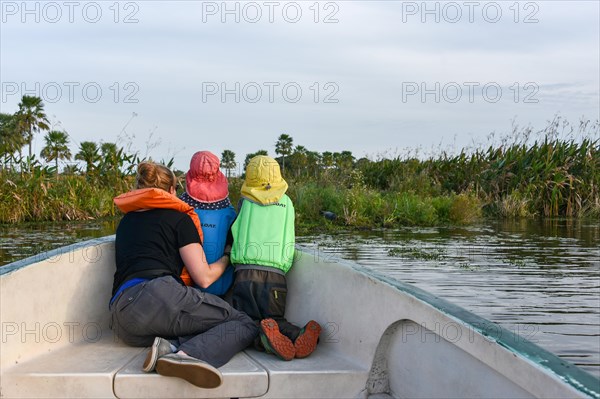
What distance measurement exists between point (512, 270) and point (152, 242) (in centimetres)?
610

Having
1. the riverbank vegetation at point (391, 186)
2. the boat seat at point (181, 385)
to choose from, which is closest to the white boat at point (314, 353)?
the boat seat at point (181, 385)

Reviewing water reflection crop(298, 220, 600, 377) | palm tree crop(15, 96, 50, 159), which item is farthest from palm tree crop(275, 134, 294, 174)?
water reflection crop(298, 220, 600, 377)

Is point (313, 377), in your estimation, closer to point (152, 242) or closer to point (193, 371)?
point (193, 371)

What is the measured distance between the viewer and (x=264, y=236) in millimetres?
3648

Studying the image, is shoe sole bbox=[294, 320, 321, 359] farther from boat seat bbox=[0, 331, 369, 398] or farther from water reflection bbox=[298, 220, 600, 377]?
water reflection bbox=[298, 220, 600, 377]

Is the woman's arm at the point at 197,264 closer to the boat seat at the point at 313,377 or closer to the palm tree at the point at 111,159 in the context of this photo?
the boat seat at the point at 313,377

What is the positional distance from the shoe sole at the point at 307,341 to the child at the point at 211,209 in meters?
0.71

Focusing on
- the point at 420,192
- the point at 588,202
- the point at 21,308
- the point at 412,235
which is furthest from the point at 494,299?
the point at 588,202

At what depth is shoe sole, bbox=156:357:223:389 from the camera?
2.77 m

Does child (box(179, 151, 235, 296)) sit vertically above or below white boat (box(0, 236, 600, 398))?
above

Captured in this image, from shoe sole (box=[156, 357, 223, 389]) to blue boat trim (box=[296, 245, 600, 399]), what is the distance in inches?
31.6

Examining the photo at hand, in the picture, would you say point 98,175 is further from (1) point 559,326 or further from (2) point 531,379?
(2) point 531,379

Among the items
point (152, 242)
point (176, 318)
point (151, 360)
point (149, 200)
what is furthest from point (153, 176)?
point (151, 360)

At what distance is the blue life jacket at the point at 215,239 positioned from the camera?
3.81 m
